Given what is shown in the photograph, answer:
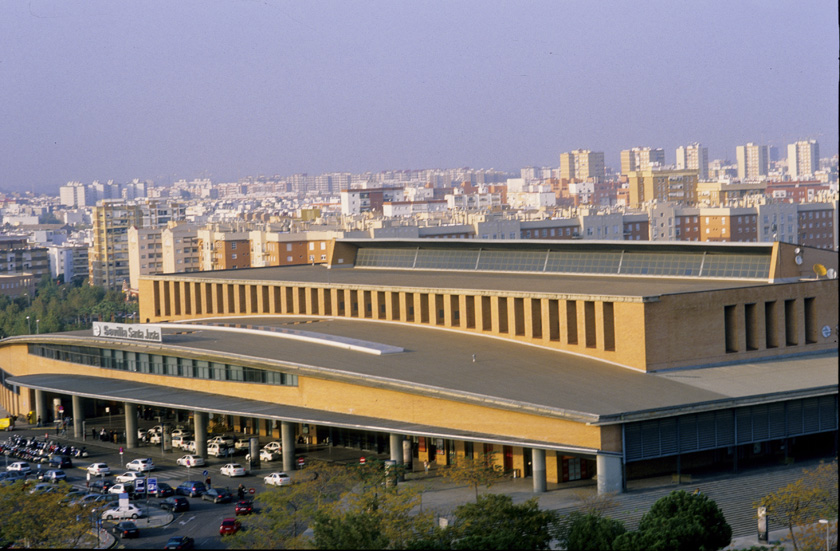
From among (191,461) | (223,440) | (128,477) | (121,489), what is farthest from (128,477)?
(223,440)

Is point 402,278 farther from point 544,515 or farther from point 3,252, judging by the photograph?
point 3,252

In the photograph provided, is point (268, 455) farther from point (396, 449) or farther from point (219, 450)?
point (396, 449)

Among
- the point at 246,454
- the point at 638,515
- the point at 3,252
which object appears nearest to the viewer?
the point at 638,515

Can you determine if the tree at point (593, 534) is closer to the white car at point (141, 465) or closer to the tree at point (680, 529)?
the tree at point (680, 529)

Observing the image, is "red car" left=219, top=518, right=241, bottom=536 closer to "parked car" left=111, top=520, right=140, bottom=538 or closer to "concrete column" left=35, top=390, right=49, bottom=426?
"parked car" left=111, top=520, right=140, bottom=538

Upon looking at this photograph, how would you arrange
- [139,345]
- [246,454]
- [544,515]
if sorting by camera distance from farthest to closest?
[139,345] → [246,454] → [544,515]

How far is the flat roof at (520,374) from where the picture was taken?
45.3 meters

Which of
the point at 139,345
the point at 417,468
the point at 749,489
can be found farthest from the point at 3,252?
the point at 749,489

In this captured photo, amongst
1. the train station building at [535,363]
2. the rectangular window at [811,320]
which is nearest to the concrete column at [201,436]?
the train station building at [535,363]

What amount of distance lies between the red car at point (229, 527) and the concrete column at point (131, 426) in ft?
68.3

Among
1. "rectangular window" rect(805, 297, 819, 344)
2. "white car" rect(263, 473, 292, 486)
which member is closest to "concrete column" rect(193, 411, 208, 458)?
"white car" rect(263, 473, 292, 486)

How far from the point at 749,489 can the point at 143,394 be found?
31.0m

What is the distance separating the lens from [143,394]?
6016 cm

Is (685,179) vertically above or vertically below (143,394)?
above
